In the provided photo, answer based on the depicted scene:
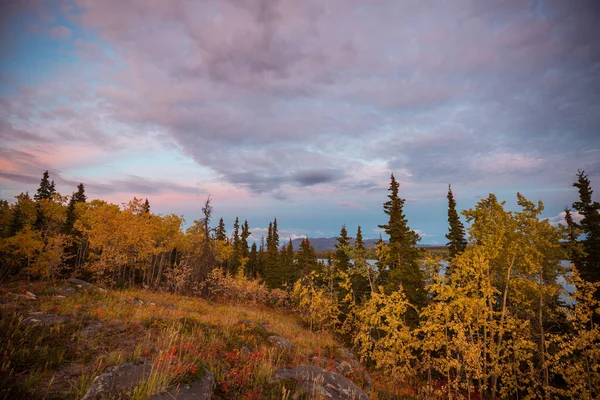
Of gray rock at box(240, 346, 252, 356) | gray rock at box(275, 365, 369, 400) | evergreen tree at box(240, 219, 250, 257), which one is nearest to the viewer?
gray rock at box(275, 365, 369, 400)

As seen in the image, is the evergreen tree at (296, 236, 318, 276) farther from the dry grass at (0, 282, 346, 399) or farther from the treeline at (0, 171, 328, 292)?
the dry grass at (0, 282, 346, 399)

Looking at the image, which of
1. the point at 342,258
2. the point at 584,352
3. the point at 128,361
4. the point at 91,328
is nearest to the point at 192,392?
the point at 128,361

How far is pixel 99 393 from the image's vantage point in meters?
4.59

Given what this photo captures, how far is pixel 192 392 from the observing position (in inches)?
203

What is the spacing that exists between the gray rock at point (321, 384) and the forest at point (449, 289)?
9034 mm

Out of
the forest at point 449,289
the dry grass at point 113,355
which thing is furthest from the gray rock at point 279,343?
the forest at point 449,289

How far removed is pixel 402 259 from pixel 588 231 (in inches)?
828

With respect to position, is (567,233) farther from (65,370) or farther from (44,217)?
(44,217)

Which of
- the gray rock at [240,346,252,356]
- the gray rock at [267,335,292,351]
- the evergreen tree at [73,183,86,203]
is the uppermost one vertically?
the evergreen tree at [73,183,86,203]

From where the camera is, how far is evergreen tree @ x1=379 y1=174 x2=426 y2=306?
958 inches

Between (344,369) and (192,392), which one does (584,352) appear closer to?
(344,369)

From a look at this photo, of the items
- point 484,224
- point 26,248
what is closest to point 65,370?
point 484,224

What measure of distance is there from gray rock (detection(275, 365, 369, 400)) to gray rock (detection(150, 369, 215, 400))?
2748 millimetres

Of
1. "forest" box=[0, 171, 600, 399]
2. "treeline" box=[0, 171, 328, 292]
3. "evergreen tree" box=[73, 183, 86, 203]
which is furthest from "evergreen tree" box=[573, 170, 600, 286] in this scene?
"evergreen tree" box=[73, 183, 86, 203]
